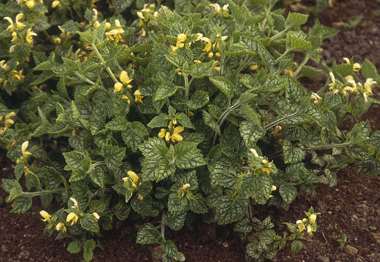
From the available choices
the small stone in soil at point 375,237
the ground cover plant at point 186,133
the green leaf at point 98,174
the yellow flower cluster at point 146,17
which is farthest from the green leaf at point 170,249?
the yellow flower cluster at point 146,17

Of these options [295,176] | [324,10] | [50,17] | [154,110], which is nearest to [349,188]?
[295,176]

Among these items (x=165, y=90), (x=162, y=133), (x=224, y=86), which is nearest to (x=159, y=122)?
(x=162, y=133)

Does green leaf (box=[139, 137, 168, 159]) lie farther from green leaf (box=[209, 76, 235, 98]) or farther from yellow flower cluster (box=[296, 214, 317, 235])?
yellow flower cluster (box=[296, 214, 317, 235])

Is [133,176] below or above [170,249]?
above

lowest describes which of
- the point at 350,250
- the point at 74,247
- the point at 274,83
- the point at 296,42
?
the point at 350,250

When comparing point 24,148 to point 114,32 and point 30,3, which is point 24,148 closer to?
point 114,32

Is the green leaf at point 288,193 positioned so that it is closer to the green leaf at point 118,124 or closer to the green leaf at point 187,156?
the green leaf at point 187,156

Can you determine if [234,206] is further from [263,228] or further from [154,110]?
[154,110]
